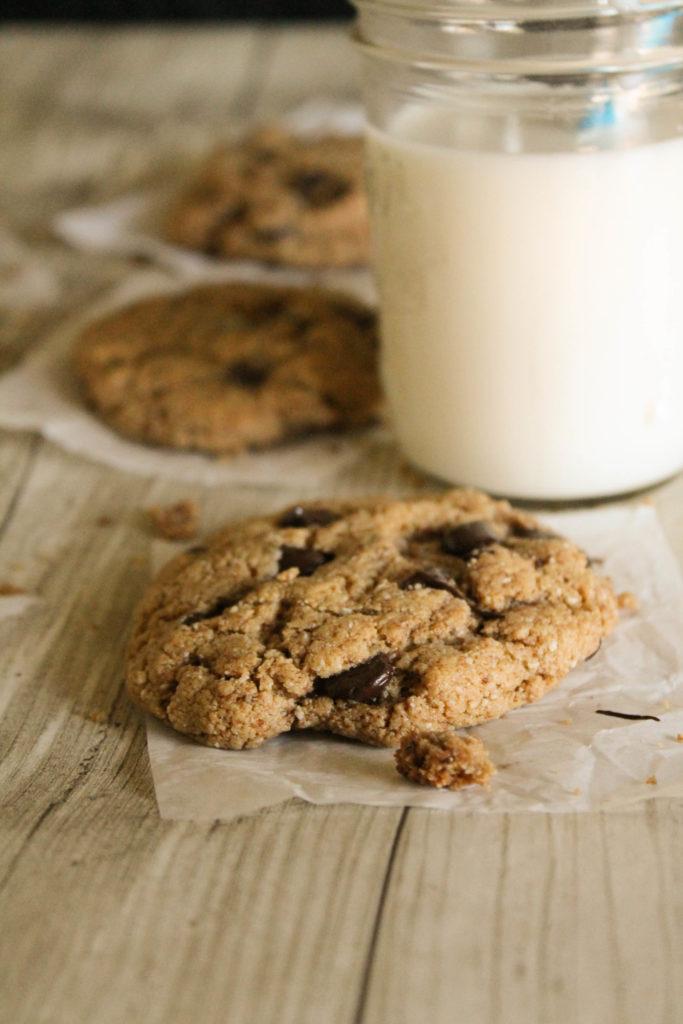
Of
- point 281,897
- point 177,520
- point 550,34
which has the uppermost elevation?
point 550,34

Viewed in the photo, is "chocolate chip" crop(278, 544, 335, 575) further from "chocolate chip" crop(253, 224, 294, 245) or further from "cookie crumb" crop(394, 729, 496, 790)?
"chocolate chip" crop(253, 224, 294, 245)

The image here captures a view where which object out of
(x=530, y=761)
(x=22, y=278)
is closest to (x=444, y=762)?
(x=530, y=761)

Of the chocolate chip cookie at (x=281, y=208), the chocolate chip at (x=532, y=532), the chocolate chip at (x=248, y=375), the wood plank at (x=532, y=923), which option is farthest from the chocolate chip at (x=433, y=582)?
the chocolate chip cookie at (x=281, y=208)

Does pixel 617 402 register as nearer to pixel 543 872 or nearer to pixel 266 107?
pixel 543 872

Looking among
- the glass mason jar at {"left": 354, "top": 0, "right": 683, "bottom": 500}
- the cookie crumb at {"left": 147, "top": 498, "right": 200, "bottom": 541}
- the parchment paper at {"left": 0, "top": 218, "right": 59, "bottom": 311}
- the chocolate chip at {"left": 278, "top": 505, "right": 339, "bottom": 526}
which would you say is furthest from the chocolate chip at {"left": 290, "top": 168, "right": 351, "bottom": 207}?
the chocolate chip at {"left": 278, "top": 505, "right": 339, "bottom": 526}

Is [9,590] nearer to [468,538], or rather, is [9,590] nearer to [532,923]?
[468,538]

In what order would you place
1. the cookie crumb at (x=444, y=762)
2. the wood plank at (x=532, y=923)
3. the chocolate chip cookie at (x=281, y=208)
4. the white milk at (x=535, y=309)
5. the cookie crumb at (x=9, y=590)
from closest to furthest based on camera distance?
the wood plank at (x=532, y=923)
the cookie crumb at (x=444, y=762)
the white milk at (x=535, y=309)
the cookie crumb at (x=9, y=590)
the chocolate chip cookie at (x=281, y=208)

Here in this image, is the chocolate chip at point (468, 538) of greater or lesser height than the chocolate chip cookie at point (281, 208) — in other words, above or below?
above

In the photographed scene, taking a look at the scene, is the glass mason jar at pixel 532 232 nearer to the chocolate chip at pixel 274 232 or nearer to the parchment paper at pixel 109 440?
the parchment paper at pixel 109 440
